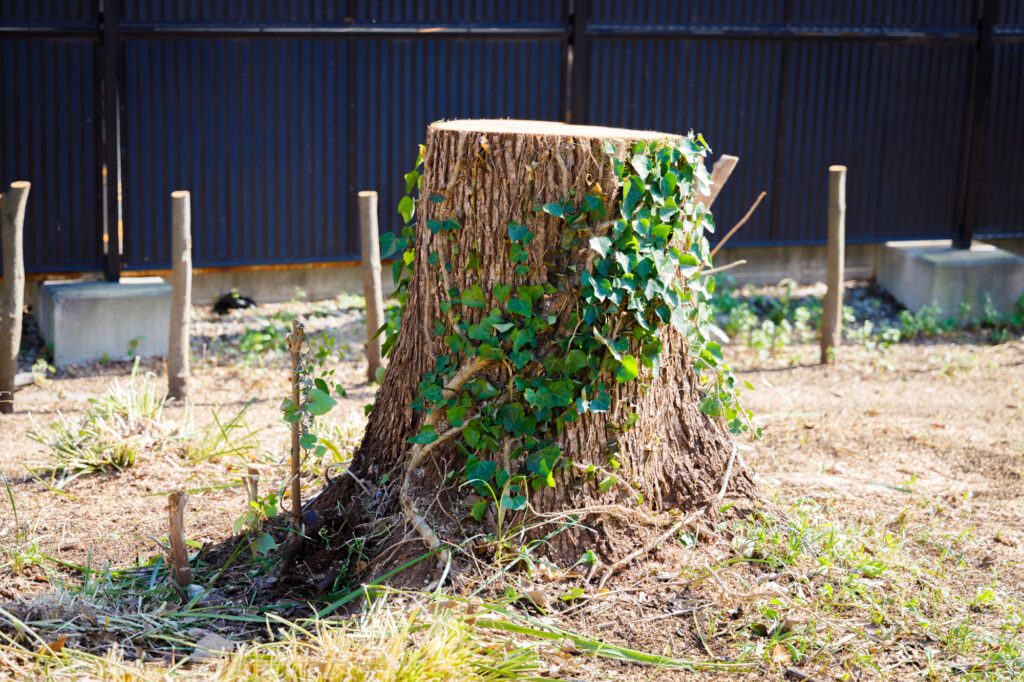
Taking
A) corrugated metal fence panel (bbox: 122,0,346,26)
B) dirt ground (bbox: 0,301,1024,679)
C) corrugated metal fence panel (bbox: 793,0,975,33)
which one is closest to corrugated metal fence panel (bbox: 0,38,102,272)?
corrugated metal fence panel (bbox: 122,0,346,26)

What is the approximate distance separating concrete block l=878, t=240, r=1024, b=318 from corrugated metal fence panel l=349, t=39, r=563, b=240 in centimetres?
376

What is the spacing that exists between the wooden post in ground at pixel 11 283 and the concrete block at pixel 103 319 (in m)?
1.21

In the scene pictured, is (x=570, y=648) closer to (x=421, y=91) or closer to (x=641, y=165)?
(x=641, y=165)

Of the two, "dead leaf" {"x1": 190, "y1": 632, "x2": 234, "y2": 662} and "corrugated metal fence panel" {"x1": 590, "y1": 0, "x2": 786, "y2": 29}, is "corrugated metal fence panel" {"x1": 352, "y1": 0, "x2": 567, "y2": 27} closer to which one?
"corrugated metal fence panel" {"x1": 590, "y1": 0, "x2": 786, "y2": 29}

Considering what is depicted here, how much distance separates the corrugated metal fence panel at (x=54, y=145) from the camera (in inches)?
295

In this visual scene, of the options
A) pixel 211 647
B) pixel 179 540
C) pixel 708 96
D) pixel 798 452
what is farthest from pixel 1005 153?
pixel 211 647

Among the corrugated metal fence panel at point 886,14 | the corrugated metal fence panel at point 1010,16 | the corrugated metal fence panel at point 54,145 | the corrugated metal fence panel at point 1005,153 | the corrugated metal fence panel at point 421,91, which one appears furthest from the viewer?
the corrugated metal fence panel at point 1005,153

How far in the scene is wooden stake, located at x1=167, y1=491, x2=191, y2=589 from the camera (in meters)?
3.52

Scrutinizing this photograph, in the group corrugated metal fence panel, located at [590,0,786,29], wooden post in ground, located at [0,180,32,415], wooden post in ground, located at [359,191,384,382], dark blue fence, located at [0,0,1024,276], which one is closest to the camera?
wooden post in ground, located at [0,180,32,415]

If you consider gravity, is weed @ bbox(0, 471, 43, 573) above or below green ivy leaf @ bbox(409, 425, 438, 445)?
below

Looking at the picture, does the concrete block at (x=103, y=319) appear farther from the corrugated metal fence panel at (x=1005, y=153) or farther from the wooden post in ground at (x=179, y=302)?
the corrugated metal fence panel at (x=1005, y=153)

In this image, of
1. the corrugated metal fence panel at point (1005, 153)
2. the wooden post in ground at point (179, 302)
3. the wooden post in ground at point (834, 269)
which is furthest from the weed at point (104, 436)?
the corrugated metal fence panel at point (1005, 153)

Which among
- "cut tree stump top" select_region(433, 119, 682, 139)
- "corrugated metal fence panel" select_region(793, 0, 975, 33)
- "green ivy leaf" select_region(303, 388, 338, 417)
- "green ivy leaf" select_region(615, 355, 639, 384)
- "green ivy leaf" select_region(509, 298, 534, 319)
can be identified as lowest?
"green ivy leaf" select_region(303, 388, 338, 417)

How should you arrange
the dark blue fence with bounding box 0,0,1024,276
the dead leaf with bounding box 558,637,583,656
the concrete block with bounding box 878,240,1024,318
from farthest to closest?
the concrete block with bounding box 878,240,1024,318 < the dark blue fence with bounding box 0,0,1024,276 < the dead leaf with bounding box 558,637,583,656
